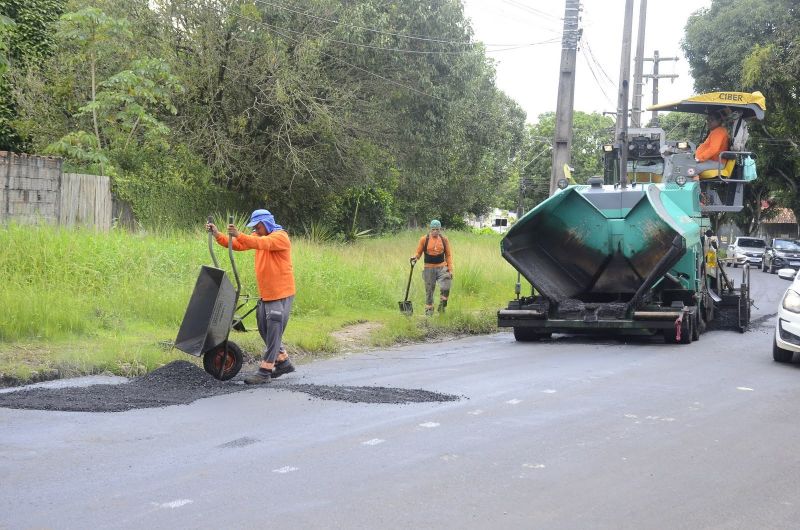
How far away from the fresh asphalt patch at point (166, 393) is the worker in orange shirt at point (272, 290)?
258 mm

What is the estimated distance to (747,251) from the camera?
146 ft

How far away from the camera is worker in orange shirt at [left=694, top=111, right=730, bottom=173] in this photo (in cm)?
1693

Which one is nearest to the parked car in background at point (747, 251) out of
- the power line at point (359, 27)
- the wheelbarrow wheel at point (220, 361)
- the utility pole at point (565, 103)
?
the power line at point (359, 27)

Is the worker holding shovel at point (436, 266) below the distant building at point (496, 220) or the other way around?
below

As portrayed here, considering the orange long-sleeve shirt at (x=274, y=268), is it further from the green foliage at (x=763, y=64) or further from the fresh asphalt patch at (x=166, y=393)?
the green foliage at (x=763, y=64)

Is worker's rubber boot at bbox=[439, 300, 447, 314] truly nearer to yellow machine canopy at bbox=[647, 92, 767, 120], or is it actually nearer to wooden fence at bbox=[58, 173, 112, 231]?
yellow machine canopy at bbox=[647, 92, 767, 120]

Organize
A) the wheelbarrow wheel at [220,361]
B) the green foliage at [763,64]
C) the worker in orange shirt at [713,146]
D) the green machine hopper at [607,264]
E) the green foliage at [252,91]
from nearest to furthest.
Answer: the wheelbarrow wheel at [220,361]
the green machine hopper at [607,264]
the worker in orange shirt at [713,146]
the green foliage at [252,91]
the green foliage at [763,64]

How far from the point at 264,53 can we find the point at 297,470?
729 inches

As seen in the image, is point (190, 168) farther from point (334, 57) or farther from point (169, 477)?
point (169, 477)

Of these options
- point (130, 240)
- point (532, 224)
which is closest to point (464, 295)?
point (532, 224)

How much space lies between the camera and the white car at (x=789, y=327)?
11.6 metres

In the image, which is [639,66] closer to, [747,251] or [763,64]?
[763,64]

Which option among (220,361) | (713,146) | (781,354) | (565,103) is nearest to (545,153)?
(565,103)

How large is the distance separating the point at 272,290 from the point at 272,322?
12.9 inches
